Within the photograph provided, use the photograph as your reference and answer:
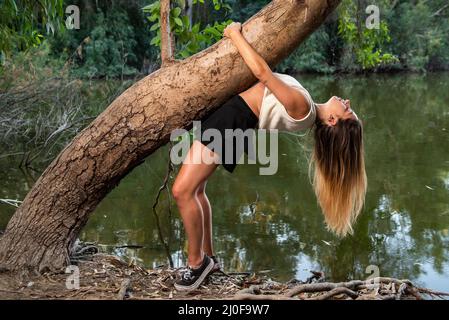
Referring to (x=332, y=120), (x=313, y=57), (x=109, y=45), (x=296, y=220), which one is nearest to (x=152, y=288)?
(x=332, y=120)

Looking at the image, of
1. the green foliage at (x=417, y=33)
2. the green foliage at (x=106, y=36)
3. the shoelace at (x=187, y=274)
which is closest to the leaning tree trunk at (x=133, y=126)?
the shoelace at (x=187, y=274)

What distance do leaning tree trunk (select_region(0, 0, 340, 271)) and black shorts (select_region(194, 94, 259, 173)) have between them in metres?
0.05

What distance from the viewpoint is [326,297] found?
293 centimetres

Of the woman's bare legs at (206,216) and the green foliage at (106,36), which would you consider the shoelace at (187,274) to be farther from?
the green foliage at (106,36)

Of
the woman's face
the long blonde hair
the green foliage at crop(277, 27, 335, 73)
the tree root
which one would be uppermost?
the green foliage at crop(277, 27, 335, 73)

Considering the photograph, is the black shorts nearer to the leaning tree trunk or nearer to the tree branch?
the leaning tree trunk

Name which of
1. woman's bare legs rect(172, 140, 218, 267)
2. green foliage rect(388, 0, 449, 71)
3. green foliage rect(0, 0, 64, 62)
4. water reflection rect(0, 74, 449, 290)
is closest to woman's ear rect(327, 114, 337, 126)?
woman's bare legs rect(172, 140, 218, 267)

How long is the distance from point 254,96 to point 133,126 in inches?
26.0

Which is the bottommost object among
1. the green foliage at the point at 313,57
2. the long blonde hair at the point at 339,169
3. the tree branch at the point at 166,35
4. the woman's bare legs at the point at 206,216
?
the woman's bare legs at the point at 206,216

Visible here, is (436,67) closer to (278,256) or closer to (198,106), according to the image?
(278,256)

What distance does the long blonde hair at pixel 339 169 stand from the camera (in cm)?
321

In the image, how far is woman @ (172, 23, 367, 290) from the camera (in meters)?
2.92
